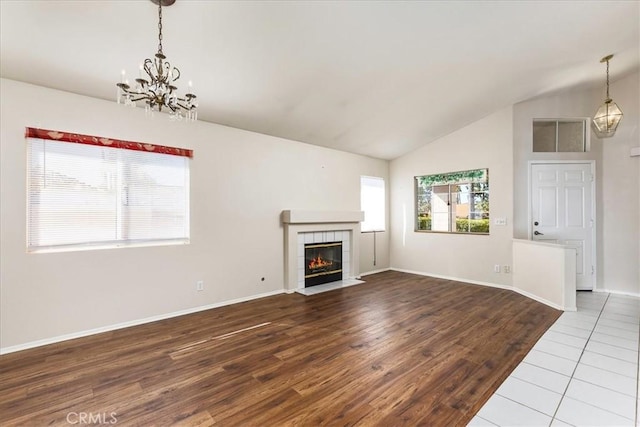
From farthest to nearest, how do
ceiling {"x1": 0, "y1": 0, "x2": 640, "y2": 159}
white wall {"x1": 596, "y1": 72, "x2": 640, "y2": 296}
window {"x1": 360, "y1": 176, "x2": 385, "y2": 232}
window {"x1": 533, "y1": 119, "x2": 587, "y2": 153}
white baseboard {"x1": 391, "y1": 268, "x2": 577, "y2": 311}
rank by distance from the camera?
window {"x1": 360, "y1": 176, "x2": 385, "y2": 232}, window {"x1": 533, "y1": 119, "x2": 587, "y2": 153}, white wall {"x1": 596, "y1": 72, "x2": 640, "y2": 296}, white baseboard {"x1": 391, "y1": 268, "x2": 577, "y2": 311}, ceiling {"x1": 0, "y1": 0, "x2": 640, "y2": 159}

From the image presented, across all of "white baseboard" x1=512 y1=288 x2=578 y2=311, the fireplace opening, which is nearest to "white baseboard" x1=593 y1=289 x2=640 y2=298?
"white baseboard" x1=512 y1=288 x2=578 y2=311

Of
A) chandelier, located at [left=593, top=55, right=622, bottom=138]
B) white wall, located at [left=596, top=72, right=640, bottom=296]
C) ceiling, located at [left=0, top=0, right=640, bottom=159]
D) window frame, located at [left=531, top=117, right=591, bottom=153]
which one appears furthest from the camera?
window frame, located at [left=531, top=117, right=591, bottom=153]

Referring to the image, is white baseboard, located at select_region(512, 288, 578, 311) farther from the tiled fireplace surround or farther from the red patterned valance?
the red patterned valance

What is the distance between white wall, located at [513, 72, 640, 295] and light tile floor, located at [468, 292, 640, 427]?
5.39ft

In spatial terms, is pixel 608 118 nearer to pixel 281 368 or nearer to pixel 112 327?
pixel 281 368

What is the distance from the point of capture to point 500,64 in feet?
A: 11.9

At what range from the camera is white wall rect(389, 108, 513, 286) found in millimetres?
5066

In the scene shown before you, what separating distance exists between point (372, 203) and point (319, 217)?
1.83 metres

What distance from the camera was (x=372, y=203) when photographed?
256 inches

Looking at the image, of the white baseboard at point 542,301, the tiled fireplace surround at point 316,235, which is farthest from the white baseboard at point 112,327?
the white baseboard at point 542,301

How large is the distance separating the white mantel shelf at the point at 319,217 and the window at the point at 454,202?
1482mm

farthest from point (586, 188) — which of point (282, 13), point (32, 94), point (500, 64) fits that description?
point (32, 94)

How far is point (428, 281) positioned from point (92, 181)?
213 inches

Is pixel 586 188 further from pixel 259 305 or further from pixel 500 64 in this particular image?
pixel 259 305
